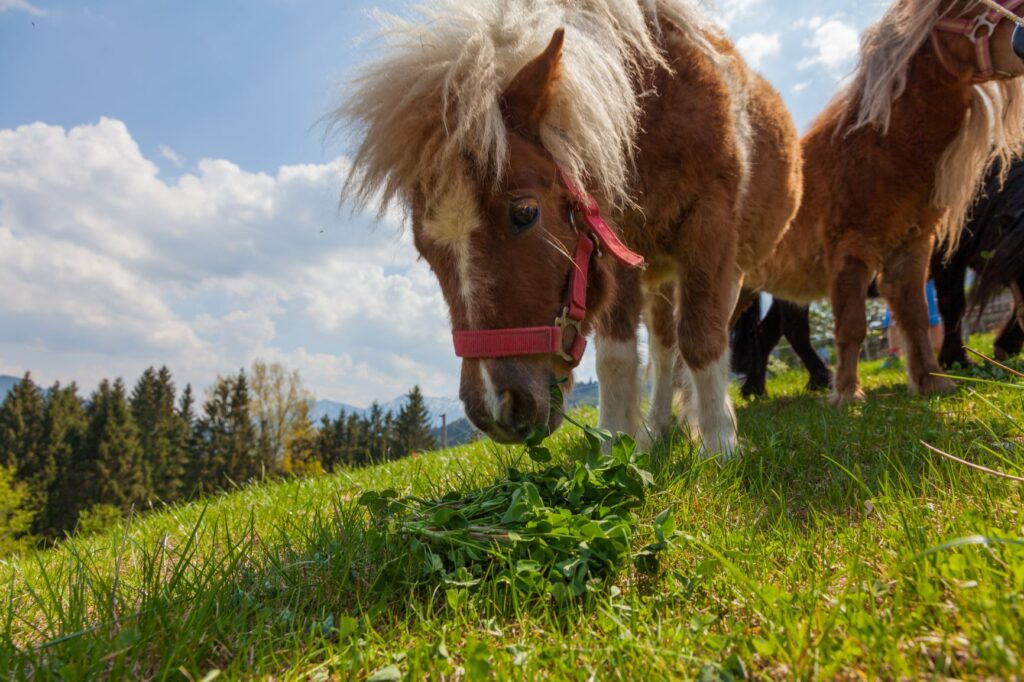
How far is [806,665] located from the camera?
3.47ft

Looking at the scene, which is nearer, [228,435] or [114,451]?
[114,451]

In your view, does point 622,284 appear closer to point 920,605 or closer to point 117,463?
point 920,605

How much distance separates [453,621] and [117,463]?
5227 cm

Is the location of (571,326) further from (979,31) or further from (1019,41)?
(979,31)

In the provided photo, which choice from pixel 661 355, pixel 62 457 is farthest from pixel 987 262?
pixel 62 457

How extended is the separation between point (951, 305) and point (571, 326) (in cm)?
549

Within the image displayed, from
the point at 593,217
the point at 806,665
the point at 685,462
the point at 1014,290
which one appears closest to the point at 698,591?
the point at 806,665

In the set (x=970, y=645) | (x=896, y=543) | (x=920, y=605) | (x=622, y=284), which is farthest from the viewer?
(x=622, y=284)

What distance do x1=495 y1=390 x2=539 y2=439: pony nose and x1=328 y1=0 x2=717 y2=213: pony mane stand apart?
2.73 ft

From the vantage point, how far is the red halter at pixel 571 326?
2.13m

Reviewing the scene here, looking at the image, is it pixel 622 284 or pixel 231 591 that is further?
pixel 622 284

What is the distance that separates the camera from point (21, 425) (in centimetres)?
4278

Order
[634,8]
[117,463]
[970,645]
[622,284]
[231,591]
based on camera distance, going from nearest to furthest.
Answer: [970,645] < [231,591] < [634,8] < [622,284] < [117,463]

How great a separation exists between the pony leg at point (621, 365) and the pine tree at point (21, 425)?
49.4m
